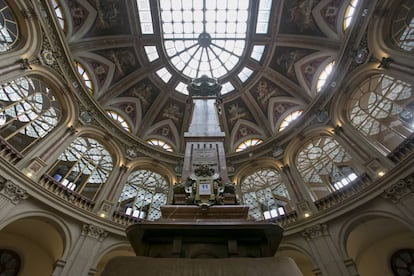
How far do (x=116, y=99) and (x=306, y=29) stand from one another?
1607 cm

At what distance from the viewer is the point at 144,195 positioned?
1410 cm

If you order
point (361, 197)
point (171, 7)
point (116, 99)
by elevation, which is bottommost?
point (361, 197)

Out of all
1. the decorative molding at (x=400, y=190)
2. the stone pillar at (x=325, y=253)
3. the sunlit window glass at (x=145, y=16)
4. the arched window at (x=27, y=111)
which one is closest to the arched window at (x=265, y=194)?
the stone pillar at (x=325, y=253)

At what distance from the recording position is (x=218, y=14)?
17.9 meters

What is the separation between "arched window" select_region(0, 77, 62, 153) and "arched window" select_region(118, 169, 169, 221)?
5847mm

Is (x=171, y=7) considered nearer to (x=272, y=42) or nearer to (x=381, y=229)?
(x=272, y=42)

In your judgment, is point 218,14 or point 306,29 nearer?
point 306,29

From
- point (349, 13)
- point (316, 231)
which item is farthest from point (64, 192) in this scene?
point (349, 13)

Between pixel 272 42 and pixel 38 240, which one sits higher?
pixel 272 42

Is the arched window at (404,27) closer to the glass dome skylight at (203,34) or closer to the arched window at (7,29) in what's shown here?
the glass dome skylight at (203,34)

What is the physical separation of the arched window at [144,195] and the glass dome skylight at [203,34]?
438 inches

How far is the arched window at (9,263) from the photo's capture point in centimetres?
970

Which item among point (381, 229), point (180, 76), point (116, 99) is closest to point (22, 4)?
point (116, 99)

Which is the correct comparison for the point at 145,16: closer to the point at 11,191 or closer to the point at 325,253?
the point at 11,191
